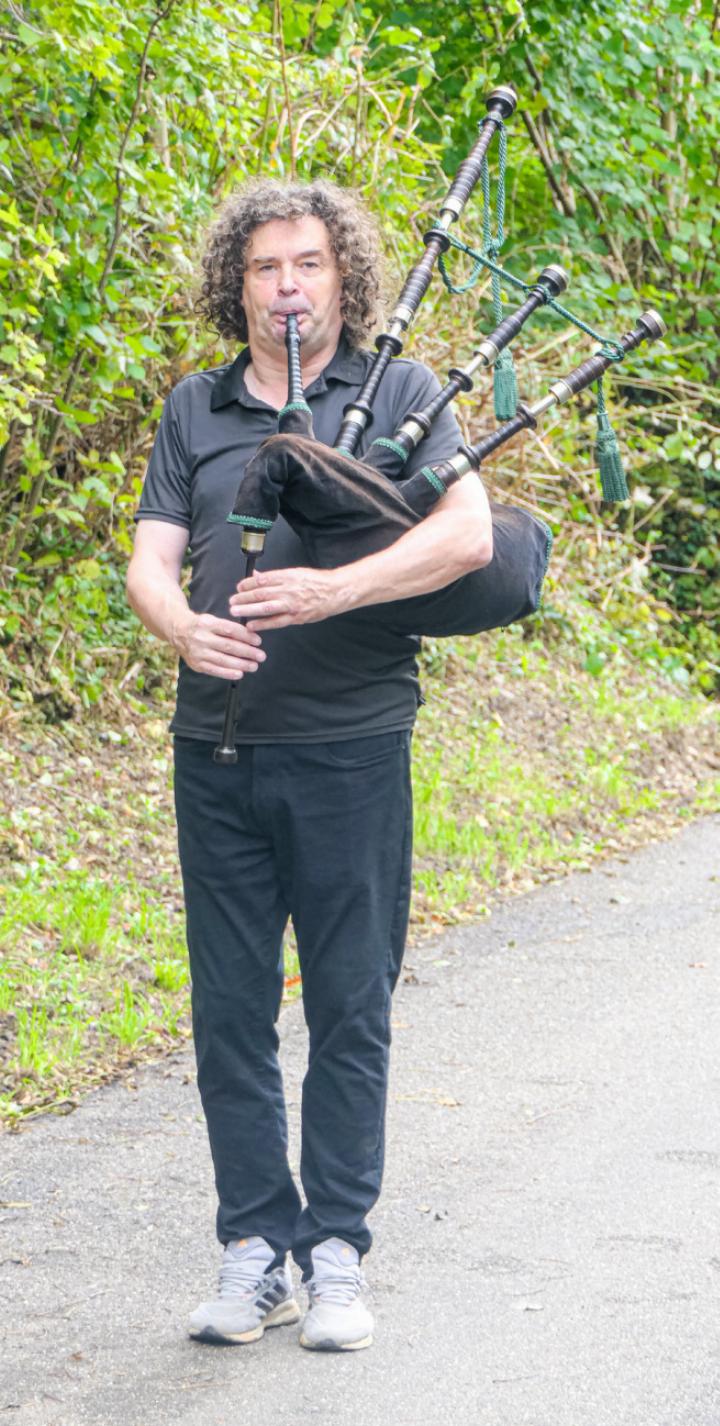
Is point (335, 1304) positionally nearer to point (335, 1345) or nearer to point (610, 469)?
point (335, 1345)

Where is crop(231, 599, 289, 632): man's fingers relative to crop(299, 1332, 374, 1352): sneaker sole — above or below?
above

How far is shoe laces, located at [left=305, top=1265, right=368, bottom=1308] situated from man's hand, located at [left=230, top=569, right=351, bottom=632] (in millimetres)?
1306

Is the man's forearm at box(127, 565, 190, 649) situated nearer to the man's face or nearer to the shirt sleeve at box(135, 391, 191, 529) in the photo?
the shirt sleeve at box(135, 391, 191, 529)

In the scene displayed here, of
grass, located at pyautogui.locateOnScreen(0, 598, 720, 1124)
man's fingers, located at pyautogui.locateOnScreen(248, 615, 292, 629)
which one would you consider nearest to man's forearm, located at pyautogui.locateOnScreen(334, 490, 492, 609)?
man's fingers, located at pyautogui.locateOnScreen(248, 615, 292, 629)

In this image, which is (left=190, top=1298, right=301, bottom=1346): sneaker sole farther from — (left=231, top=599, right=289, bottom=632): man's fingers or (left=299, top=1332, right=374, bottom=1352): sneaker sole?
(left=231, top=599, right=289, bottom=632): man's fingers

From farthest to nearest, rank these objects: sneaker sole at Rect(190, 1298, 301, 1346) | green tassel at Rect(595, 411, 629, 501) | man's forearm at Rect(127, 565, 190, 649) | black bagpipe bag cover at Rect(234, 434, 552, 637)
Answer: green tassel at Rect(595, 411, 629, 501) < sneaker sole at Rect(190, 1298, 301, 1346) < man's forearm at Rect(127, 565, 190, 649) < black bagpipe bag cover at Rect(234, 434, 552, 637)

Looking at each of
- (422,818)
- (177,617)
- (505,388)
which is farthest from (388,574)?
(422,818)

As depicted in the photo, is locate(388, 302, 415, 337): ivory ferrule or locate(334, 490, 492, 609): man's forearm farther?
locate(388, 302, 415, 337): ivory ferrule

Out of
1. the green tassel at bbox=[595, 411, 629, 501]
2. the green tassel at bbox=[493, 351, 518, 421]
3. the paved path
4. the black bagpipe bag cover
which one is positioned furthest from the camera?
the green tassel at bbox=[595, 411, 629, 501]

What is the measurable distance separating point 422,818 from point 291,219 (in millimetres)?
4806

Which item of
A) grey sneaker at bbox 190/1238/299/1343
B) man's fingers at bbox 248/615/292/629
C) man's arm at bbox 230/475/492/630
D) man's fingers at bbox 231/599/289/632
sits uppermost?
man's arm at bbox 230/475/492/630

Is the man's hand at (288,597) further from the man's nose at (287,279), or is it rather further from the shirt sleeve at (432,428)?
the man's nose at (287,279)

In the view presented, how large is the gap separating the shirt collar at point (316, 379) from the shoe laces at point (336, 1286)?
172 cm

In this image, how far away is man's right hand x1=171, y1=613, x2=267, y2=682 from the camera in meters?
3.12
